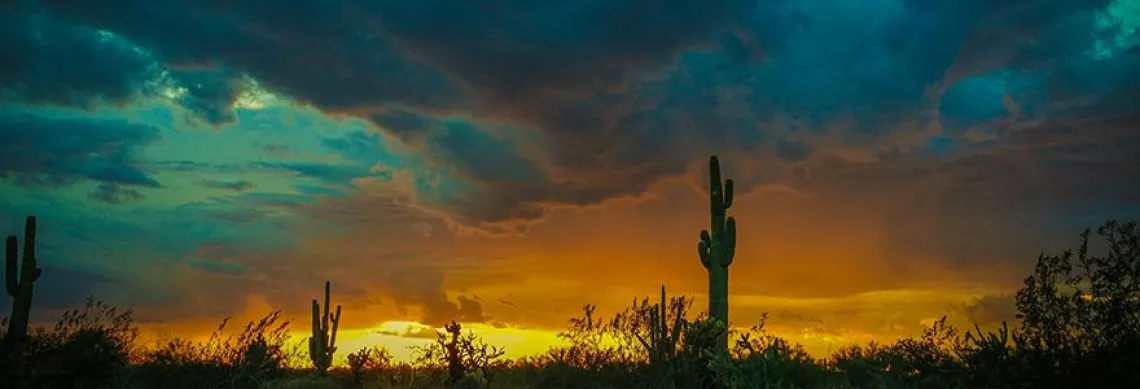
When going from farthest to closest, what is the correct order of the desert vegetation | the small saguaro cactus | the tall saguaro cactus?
the small saguaro cactus < the tall saguaro cactus < the desert vegetation

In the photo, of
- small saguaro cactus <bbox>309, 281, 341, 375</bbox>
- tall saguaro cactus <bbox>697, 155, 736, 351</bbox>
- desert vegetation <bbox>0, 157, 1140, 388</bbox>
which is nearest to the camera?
desert vegetation <bbox>0, 157, 1140, 388</bbox>

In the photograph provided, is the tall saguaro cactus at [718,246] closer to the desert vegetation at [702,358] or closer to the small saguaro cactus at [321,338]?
the desert vegetation at [702,358]

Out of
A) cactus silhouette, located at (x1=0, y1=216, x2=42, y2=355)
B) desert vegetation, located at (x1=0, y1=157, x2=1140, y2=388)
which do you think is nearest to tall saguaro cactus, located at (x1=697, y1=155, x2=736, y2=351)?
desert vegetation, located at (x1=0, y1=157, x2=1140, y2=388)

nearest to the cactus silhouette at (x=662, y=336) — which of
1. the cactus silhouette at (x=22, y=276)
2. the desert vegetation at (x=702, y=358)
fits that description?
the desert vegetation at (x=702, y=358)

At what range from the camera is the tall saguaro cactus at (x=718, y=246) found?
22094mm

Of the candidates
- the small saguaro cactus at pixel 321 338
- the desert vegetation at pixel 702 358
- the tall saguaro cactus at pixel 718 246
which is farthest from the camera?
the small saguaro cactus at pixel 321 338

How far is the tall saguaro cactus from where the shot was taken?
2209 cm

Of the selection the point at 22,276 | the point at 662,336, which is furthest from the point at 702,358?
the point at 22,276

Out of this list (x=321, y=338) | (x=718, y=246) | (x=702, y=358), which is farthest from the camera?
(x=321, y=338)

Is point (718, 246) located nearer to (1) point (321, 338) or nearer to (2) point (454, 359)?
(2) point (454, 359)

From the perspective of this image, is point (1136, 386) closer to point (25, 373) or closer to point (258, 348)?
point (25, 373)

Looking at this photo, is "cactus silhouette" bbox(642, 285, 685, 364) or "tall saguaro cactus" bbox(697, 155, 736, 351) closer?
"cactus silhouette" bbox(642, 285, 685, 364)

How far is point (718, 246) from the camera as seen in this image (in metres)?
22.4

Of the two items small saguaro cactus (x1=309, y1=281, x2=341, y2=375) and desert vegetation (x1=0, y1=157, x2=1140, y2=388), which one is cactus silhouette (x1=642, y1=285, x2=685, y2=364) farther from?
small saguaro cactus (x1=309, y1=281, x2=341, y2=375)
